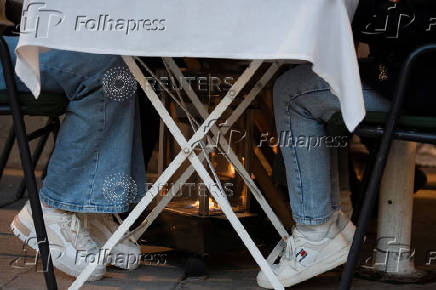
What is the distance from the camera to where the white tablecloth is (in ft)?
5.44

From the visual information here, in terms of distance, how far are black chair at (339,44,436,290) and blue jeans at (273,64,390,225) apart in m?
0.30

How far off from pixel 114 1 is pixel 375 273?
1.38 m

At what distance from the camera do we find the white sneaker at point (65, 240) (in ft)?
7.38

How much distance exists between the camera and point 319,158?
2.11 metres

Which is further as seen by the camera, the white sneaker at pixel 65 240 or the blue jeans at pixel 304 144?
the white sneaker at pixel 65 240

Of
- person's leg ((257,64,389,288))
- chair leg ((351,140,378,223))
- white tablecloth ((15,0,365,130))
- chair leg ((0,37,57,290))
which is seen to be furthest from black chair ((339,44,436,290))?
chair leg ((0,37,57,290))

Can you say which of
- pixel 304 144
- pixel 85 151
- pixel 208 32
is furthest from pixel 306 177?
pixel 85 151

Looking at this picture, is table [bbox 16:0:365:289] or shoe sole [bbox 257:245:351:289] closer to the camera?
table [bbox 16:0:365:289]

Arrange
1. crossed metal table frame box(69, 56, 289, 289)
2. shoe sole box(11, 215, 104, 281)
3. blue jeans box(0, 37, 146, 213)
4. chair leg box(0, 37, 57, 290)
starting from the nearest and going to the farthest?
chair leg box(0, 37, 57, 290), crossed metal table frame box(69, 56, 289, 289), blue jeans box(0, 37, 146, 213), shoe sole box(11, 215, 104, 281)

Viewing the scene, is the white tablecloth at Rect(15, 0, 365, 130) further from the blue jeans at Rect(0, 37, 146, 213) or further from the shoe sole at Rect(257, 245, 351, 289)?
the shoe sole at Rect(257, 245, 351, 289)

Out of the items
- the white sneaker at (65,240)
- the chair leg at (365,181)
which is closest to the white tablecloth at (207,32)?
the white sneaker at (65,240)

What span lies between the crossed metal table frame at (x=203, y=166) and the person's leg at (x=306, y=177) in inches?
4.8

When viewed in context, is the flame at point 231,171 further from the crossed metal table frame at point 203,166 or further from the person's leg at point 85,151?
the person's leg at point 85,151

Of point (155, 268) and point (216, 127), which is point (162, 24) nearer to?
point (216, 127)
